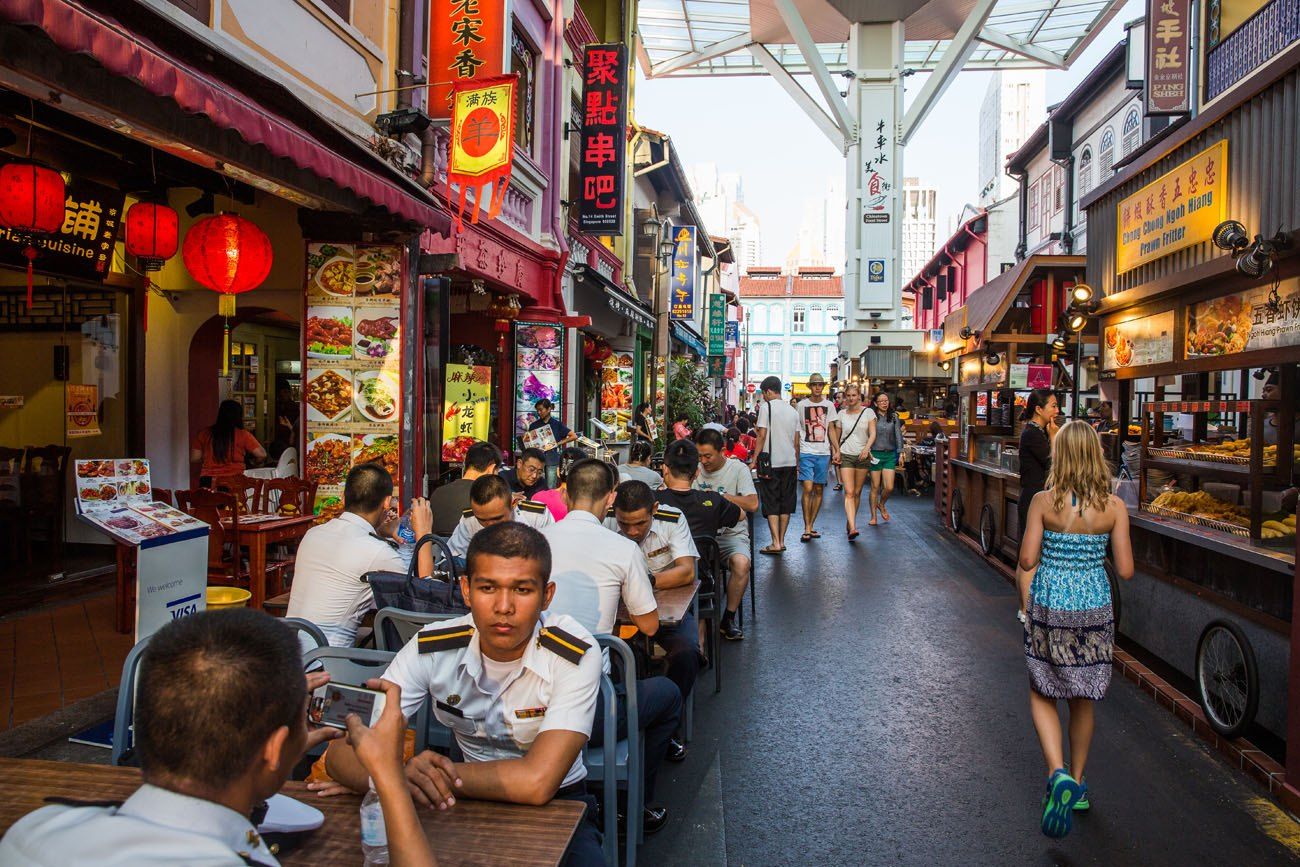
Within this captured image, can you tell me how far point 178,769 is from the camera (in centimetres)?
143

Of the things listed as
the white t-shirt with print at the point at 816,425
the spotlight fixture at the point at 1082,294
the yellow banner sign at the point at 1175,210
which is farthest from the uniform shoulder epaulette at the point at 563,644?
the white t-shirt with print at the point at 816,425

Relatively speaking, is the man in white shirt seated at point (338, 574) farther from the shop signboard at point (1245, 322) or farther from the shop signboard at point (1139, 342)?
the shop signboard at point (1139, 342)

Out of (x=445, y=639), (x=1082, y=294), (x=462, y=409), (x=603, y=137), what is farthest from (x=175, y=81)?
(x=603, y=137)

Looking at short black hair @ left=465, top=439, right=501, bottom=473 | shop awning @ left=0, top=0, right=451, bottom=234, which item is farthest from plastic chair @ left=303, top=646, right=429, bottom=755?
short black hair @ left=465, top=439, right=501, bottom=473

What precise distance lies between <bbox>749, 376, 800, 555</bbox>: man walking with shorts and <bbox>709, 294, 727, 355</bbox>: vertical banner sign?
24.6 metres

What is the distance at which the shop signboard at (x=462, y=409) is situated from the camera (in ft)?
30.5

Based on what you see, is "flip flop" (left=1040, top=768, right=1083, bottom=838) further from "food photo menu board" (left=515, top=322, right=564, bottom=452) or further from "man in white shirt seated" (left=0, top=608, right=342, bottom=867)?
"food photo menu board" (left=515, top=322, right=564, bottom=452)

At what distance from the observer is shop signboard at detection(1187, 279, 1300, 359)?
657cm

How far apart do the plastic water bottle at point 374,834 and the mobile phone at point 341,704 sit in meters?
0.22

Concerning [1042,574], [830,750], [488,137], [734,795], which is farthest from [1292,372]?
[488,137]

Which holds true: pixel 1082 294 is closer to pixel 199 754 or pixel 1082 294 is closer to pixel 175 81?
pixel 175 81

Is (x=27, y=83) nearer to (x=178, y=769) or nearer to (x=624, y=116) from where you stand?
(x=178, y=769)

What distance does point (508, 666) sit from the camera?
266 centimetres

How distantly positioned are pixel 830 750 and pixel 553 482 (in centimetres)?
704
